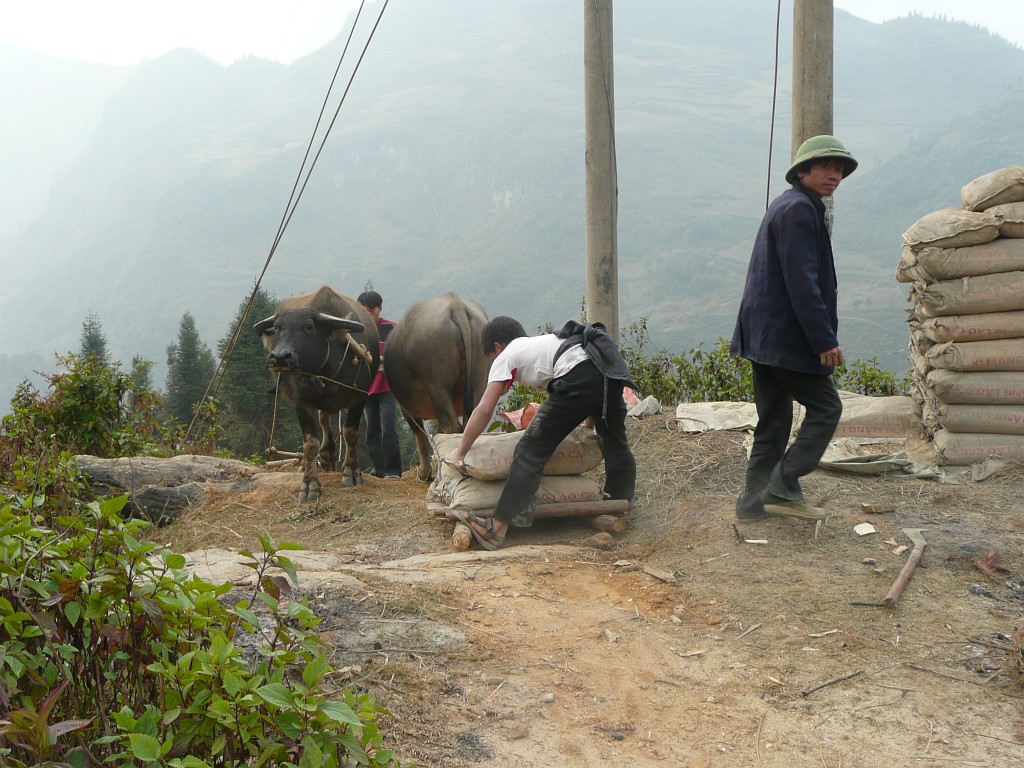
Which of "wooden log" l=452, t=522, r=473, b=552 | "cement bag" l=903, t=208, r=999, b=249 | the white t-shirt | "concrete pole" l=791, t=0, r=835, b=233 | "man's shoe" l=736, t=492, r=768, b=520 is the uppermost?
"concrete pole" l=791, t=0, r=835, b=233

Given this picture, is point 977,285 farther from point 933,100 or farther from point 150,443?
point 933,100

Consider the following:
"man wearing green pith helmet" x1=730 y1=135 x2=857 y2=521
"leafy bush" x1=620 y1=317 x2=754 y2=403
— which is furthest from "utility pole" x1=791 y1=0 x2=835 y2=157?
"leafy bush" x1=620 y1=317 x2=754 y2=403

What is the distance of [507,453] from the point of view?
6027 millimetres

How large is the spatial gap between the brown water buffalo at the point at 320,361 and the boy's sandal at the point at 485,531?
2314 mm

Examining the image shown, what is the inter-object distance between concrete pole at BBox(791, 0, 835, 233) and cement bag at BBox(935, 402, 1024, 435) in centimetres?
164

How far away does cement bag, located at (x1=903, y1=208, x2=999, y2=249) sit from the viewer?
6344 millimetres

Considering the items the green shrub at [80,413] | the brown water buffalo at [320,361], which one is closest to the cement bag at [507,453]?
the brown water buffalo at [320,361]

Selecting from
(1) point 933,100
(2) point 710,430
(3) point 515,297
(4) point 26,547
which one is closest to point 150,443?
(2) point 710,430

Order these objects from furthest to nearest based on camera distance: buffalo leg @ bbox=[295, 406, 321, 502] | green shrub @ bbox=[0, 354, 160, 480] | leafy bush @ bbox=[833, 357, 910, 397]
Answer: green shrub @ bbox=[0, 354, 160, 480] < leafy bush @ bbox=[833, 357, 910, 397] < buffalo leg @ bbox=[295, 406, 321, 502]

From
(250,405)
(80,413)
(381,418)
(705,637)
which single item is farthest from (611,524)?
(250,405)

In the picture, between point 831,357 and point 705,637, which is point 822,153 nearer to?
point 831,357

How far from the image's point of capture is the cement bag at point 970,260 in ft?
20.9

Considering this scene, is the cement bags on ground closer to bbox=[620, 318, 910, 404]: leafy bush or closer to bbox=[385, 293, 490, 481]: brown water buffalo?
bbox=[385, 293, 490, 481]: brown water buffalo

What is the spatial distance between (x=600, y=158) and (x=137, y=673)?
6.89 meters
